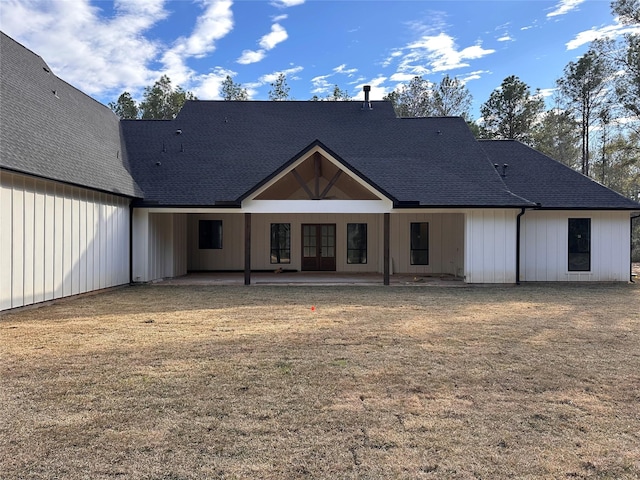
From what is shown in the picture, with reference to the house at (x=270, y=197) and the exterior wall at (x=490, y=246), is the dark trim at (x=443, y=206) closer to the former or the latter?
the house at (x=270, y=197)

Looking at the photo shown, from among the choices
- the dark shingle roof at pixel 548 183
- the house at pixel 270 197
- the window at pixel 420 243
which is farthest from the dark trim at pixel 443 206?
the window at pixel 420 243

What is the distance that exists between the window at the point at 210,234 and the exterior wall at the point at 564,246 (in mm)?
10800

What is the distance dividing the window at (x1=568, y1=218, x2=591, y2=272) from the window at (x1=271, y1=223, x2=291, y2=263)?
964cm

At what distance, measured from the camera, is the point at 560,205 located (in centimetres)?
1417

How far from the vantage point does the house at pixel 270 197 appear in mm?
9742

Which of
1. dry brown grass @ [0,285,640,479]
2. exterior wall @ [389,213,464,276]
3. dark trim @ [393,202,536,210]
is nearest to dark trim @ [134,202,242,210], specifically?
dark trim @ [393,202,536,210]

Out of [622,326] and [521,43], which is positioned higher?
[521,43]

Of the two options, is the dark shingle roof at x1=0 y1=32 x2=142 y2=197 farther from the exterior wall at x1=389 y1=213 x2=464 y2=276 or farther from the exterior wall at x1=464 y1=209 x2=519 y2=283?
the exterior wall at x1=464 y1=209 x2=519 y2=283

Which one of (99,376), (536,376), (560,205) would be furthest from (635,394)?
(560,205)

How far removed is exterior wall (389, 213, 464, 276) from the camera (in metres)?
16.9

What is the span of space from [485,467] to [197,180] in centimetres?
1315

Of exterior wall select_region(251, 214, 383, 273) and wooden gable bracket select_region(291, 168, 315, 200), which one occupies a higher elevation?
wooden gable bracket select_region(291, 168, 315, 200)

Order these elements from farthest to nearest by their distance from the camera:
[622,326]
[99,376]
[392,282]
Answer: [392,282] → [622,326] → [99,376]

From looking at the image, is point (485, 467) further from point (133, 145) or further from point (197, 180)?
point (133, 145)
